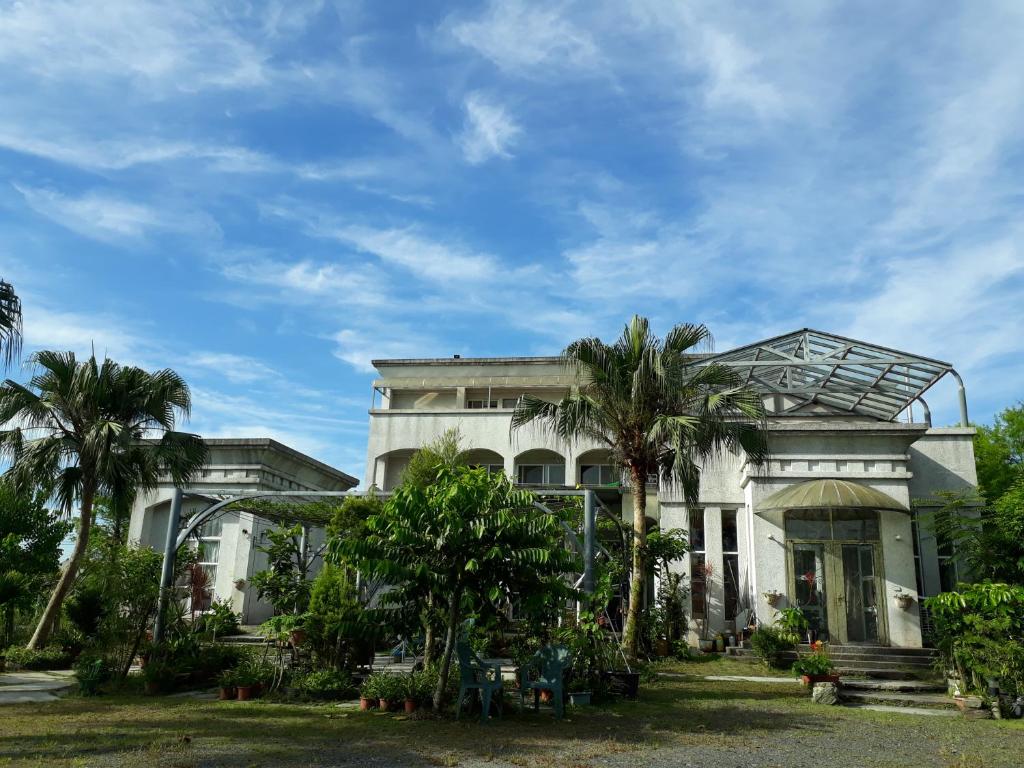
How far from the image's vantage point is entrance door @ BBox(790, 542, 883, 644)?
1856 centimetres

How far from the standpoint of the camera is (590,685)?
41.2 ft

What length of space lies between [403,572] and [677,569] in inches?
487

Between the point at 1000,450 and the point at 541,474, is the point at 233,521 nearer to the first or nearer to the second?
the point at 541,474

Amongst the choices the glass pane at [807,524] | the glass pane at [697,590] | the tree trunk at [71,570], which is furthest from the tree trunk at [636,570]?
the tree trunk at [71,570]

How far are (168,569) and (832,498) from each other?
1384 cm

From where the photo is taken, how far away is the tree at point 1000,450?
97.2 ft

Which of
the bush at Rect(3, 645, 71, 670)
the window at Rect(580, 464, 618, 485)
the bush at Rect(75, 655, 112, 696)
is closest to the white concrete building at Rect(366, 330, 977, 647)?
the window at Rect(580, 464, 618, 485)

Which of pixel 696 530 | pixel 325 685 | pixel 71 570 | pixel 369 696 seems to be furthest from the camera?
pixel 696 530

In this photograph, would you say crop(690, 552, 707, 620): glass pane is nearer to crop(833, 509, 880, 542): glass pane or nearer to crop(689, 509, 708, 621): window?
crop(689, 509, 708, 621): window

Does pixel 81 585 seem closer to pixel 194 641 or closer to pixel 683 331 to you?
pixel 194 641

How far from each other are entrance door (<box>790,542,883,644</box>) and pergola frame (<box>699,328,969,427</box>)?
4693mm

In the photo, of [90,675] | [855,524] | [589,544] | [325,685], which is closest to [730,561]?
[855,524]

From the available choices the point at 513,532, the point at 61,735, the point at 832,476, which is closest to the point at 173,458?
the point at 61,735

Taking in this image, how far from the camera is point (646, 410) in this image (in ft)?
50.5
